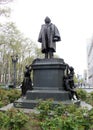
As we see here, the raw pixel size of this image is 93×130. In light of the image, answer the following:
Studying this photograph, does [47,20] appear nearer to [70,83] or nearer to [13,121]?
[70,83]

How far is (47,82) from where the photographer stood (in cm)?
1091

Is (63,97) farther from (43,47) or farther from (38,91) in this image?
(43,47)

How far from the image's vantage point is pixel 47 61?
36.2ft

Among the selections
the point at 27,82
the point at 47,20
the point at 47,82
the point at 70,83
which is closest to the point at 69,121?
the point at 47,82

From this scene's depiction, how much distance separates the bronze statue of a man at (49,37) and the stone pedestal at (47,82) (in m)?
0.77

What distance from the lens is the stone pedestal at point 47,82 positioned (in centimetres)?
1040

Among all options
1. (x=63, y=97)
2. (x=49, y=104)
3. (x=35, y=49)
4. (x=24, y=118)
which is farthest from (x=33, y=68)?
(x=35, y=49)

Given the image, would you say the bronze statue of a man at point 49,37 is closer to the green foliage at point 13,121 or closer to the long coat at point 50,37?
the long coat at point 50,37

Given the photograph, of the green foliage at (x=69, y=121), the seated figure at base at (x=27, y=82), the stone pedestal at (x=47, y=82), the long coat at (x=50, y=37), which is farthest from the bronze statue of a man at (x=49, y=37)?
the green foliage at (x=69, y=121)

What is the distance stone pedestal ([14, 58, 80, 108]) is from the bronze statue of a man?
0.77 metres

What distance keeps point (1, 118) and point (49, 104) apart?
204cm

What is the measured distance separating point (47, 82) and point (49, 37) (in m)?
2.12

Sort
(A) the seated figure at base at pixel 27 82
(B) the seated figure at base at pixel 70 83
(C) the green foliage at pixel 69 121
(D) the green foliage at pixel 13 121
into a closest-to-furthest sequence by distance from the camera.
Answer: (C) the green foliage at pixel 69 121 < (D) the green foliage at pixel 13 121 < (B) the seated figure at base at pixel 70 83 < (A) the seated figure at base at pixel 27 82

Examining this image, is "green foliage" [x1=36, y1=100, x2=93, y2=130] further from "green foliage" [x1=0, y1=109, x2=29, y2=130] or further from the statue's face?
the statue's face
